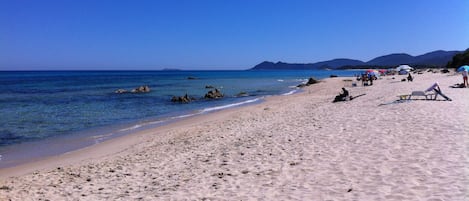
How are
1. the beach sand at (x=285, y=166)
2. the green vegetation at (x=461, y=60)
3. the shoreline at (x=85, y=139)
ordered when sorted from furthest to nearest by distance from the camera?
the green vegetation at (x=461, y=60)
the shoreline at (x=85, y=139)
the beach sand at (x=285, y=166)

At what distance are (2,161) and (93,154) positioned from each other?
2881 millimetres

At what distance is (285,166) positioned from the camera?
27.0ft

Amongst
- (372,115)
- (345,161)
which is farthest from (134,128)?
(345,161)

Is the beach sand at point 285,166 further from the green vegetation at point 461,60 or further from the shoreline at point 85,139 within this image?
the green vegetation at point 461,60

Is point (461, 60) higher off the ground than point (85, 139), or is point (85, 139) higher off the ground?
point (461, 60)

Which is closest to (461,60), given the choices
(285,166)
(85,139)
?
(85,139)

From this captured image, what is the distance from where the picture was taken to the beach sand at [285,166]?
6520mm

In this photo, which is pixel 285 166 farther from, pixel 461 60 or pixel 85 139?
pixel 461 60

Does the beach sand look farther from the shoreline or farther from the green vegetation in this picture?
the green vegetation

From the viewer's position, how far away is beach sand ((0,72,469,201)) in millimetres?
6520

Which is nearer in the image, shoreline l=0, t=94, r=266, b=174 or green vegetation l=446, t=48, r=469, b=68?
shoreline l=0, t=94, r=266, b=174

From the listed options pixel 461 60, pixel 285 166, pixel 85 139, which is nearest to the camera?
pixel 285 166

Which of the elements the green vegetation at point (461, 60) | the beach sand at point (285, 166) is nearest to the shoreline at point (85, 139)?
the beach sand at point (285, 166)

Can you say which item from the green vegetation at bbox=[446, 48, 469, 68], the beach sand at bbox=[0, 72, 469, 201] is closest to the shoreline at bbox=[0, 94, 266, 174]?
the beach sand at bbox=[0, 72, 469, 201]
